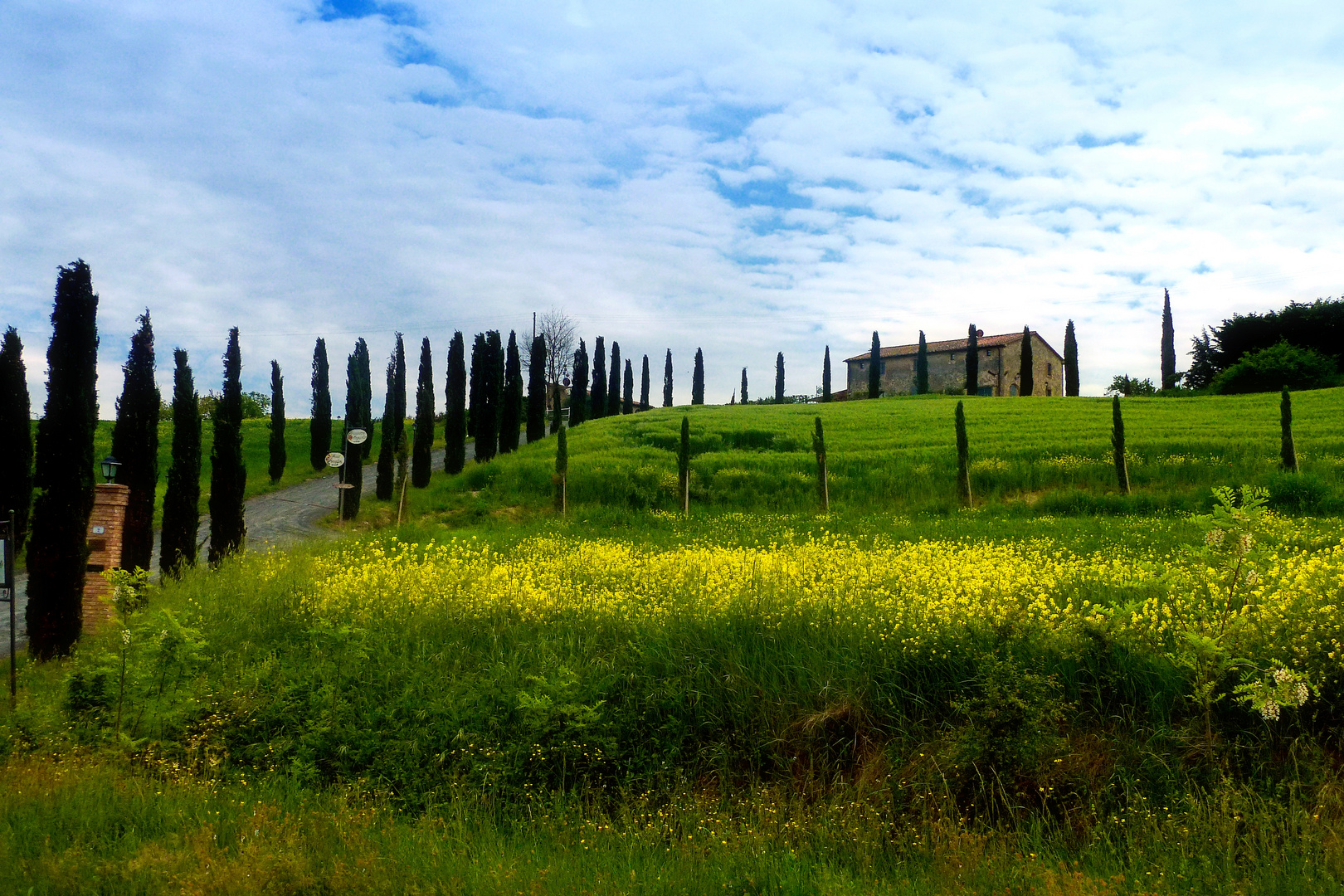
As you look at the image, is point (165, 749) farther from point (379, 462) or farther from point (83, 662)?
point (379, 462)

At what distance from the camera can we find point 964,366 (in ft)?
230

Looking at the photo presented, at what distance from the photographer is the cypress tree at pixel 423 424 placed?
32.3 metres

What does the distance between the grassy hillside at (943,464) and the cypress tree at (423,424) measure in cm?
122

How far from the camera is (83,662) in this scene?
32.0ft

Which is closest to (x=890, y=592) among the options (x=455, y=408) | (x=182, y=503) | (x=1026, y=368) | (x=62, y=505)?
(x=62, y=505)

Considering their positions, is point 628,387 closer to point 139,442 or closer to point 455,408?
point 455,408

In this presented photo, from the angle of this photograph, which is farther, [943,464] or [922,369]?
[922,369]

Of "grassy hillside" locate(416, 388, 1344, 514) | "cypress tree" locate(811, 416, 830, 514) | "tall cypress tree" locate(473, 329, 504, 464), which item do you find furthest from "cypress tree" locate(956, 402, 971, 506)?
"tall cypress tree" locate(473, 329, 504, 464)

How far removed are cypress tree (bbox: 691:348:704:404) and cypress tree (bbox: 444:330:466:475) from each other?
117 ft

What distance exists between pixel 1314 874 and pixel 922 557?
698cm

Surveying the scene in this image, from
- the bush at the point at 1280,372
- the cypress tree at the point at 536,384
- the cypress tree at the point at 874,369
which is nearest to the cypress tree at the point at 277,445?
the cypress tree at the point at 536,384

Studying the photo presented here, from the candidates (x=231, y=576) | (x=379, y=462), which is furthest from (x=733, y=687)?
(x=379, y=462)

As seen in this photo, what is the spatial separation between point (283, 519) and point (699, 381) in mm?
48128

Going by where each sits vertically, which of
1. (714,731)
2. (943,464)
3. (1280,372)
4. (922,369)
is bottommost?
(714,731)
